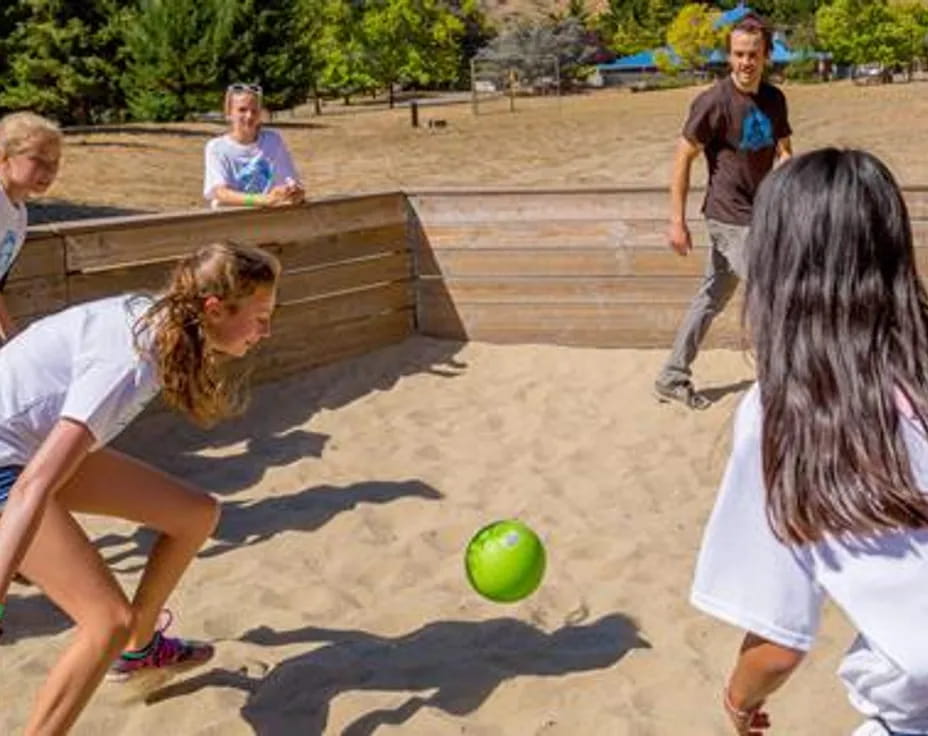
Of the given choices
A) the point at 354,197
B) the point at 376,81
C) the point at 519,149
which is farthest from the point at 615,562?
the point at 376,81

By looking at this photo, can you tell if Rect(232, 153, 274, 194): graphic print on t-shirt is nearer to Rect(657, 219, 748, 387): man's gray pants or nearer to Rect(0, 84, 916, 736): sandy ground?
Rect(0, 84, 916, 736): sandy ground

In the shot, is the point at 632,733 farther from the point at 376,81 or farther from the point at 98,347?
the point at 376,81

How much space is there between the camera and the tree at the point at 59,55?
105 ft

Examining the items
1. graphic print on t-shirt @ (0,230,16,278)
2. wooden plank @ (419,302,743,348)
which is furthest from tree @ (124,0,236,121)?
graphic print on t-shirt @ (0,230,16,278)

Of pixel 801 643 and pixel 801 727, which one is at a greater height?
pixel 801 643

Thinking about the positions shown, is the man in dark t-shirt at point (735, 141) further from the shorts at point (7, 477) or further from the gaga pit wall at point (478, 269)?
the shorts at point (7, 477)

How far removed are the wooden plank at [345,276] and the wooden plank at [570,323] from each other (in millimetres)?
293

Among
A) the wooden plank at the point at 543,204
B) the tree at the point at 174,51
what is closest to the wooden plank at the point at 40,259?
the wooden plank at the point at 543,204

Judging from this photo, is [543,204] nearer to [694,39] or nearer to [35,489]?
[35,489]

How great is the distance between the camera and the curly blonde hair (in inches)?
117

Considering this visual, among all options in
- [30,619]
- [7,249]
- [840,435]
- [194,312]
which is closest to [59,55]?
[7,249]

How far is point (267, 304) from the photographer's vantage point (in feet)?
10.4

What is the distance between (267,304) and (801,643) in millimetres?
1812

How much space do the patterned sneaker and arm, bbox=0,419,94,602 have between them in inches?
40.3
